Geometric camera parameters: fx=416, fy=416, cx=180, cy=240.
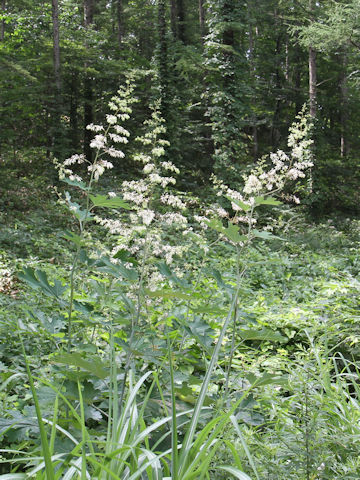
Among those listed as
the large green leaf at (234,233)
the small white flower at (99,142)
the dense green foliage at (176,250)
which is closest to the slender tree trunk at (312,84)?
the dense green foliage at (176,250)

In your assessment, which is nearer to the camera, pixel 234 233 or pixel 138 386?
pixel 138 386

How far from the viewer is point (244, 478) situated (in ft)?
3.77

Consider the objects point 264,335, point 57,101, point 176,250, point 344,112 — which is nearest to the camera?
point 264,335

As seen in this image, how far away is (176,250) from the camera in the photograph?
2.25 meters

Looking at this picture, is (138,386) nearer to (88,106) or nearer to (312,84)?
(312,84)

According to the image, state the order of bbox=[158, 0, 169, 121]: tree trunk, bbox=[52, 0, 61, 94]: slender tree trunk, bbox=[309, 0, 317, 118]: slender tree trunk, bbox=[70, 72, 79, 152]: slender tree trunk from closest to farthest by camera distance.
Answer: bbox=[158, 0, 169, 121]: tree trunk
bbox=[52, 0, 61, 94]: slender tree trunk
bbox=[309, 0, 317, 118]: slender tree trunk
bbox=[70, 72, 79, 152]: slender tree trunk

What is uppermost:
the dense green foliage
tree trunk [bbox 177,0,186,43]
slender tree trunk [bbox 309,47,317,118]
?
tree trunk [bbox 177,0,186,43]

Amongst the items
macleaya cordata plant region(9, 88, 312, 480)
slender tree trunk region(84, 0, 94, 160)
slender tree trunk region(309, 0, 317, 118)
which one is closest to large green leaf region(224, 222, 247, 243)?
macleaya cordata plant region(9, 88, 312, 480)

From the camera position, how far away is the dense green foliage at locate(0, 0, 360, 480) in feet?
5.17

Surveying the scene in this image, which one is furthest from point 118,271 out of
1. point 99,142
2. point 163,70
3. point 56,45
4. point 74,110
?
point 74,110

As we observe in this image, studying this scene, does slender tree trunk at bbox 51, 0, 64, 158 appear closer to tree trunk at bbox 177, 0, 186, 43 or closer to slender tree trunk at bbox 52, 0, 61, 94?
slender tree trunk at bbox 52, 0, 61, 94

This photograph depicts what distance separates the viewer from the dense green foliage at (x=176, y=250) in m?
1.58

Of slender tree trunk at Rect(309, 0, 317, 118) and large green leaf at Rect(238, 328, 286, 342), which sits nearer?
large green leaf at Rect(238, 328, 286, 342)

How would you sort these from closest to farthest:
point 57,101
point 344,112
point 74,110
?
1. point 57,101
2. point 74,110
3. point 344,112
